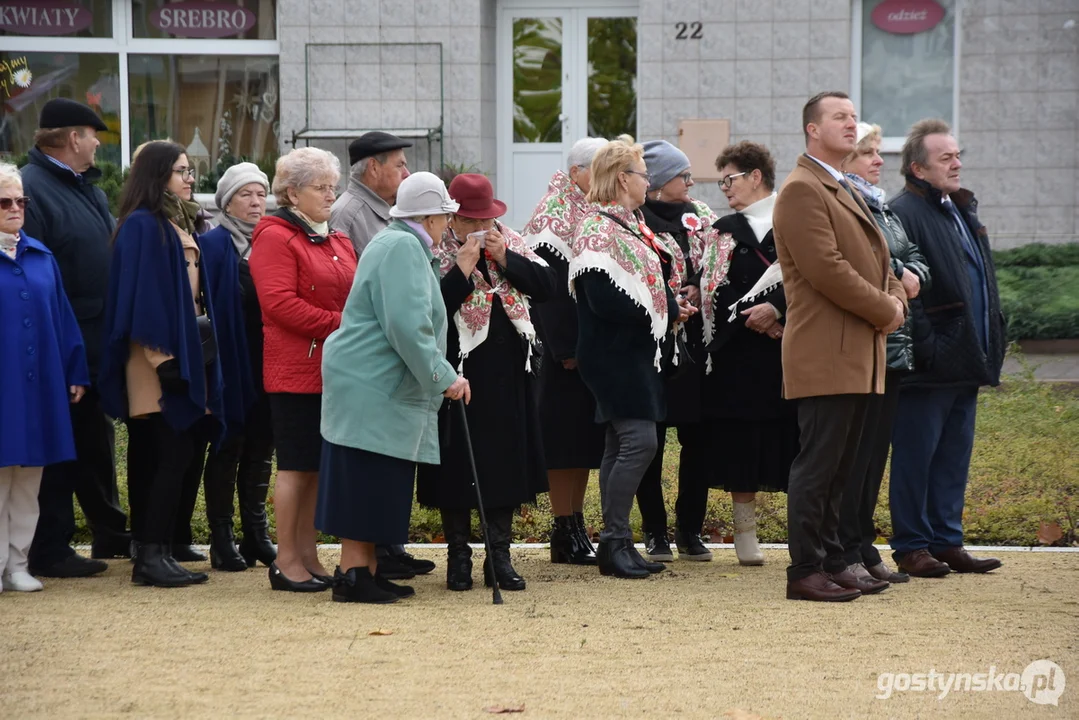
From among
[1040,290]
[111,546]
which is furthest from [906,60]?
[111,546]

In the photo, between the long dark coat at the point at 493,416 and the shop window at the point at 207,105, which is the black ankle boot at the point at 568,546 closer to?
the long dark coat at the point at 493,416

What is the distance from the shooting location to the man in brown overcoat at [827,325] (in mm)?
6086

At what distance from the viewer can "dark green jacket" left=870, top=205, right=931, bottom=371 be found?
652 cm

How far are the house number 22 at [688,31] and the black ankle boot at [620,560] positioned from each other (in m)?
9.18

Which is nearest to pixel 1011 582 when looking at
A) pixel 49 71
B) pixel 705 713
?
pixel 705 713

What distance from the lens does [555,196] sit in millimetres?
7352

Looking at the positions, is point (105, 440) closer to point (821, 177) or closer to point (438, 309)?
point (438, 309)

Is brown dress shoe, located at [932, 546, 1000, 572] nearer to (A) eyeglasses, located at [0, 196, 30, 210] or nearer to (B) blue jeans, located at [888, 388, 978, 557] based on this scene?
(B) blue jeans, located at [888, 388, 978, 557]

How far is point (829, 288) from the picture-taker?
6.05 meters

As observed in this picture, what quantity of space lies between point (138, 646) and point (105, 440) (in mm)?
2142

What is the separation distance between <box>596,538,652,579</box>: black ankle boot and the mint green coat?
1114 millimetres

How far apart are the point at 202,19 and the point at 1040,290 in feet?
29.8

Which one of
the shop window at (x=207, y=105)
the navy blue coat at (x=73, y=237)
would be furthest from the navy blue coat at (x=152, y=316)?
the shop window at (x=207, y=105)

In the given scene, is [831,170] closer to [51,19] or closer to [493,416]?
[493,416]
